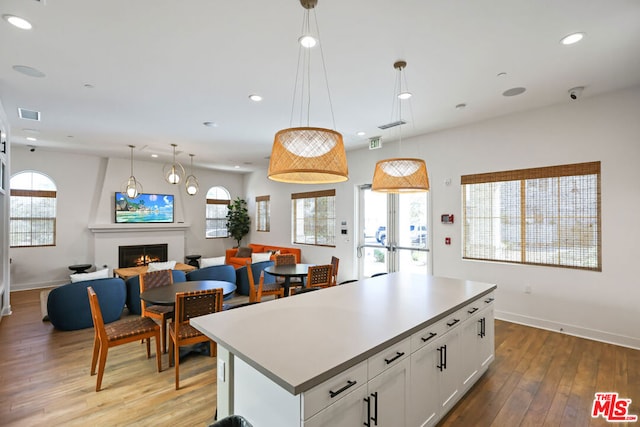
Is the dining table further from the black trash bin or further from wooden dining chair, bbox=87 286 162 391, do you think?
the black trash bin

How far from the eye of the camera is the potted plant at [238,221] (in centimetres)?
957

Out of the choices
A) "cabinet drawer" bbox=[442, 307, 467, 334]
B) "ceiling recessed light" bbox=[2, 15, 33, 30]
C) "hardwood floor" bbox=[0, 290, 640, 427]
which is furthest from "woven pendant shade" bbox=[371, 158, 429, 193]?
"ceiling recessed light" bbox=[2, 15, 33, 30]

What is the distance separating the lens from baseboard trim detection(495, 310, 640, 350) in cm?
352

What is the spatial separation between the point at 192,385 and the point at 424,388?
2.01 metres

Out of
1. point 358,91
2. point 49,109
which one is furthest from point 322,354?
point 49,109

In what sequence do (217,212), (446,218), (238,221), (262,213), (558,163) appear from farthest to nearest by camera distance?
(217,212) < (238,221) < (262,213) < (446,218) < (558,163)

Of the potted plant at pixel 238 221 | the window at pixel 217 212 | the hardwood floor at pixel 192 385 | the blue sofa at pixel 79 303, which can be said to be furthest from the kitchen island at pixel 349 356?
the window at pixel 217 212

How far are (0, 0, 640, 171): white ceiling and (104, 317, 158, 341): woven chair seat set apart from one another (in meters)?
2.57

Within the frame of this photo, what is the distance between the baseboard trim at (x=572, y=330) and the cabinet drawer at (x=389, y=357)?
3501 millimetres

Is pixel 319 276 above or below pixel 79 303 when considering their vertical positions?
above

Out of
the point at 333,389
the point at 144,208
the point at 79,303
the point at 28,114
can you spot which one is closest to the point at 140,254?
the point at 144,208

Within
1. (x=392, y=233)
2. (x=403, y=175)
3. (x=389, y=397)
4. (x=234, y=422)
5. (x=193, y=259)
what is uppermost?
(x=403, y=175)

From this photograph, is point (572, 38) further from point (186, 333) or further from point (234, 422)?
point (186, 333)

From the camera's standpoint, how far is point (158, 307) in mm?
3539
